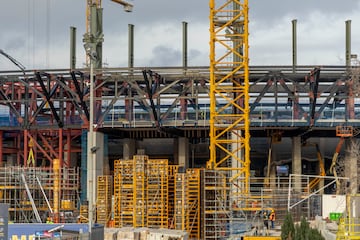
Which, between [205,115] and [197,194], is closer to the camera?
[197,194]

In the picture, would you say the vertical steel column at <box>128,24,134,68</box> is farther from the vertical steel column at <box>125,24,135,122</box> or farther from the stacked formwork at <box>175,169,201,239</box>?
the stacked formwork at <box>175,169,201,239</box>

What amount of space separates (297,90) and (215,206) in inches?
816

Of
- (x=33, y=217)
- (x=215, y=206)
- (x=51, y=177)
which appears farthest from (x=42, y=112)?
(x=215, y=206)

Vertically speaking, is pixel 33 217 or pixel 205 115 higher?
pixel 205 115

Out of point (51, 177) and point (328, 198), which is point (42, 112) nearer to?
point (51, 177)

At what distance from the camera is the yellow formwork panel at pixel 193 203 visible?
2340 inches

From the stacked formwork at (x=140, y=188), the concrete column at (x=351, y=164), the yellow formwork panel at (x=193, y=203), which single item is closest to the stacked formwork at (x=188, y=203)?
the yellow formwork panel at (x=193, y=203)

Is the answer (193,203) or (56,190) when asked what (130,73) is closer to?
(56,190)

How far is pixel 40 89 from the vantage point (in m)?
79.6

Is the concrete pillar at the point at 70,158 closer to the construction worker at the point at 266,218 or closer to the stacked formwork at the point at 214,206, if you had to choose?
the stacked formwork at the point at 214,206

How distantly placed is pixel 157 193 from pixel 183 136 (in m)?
20.1

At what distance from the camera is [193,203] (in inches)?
2384

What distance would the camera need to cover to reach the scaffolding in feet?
213

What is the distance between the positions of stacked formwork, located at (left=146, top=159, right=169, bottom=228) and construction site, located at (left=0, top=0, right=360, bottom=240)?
88 mm
